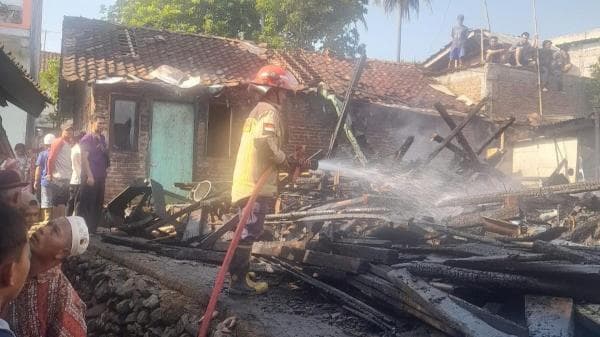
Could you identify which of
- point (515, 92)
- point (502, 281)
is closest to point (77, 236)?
point (502, 281)

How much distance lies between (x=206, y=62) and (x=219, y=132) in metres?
2.50

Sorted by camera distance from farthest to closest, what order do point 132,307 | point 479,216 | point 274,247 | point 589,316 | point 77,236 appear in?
point 479,216 < point 274,247 < point 132,307 < point 589,316 < point 77,236

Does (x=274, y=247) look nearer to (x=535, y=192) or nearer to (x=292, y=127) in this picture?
(x=535, y=192)

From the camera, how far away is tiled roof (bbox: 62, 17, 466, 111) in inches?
519

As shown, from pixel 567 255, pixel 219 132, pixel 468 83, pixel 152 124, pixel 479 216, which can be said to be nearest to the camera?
pixel 567 255

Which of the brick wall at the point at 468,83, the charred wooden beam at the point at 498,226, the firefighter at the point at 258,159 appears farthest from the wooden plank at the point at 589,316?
the brick wall at the point at 468,83

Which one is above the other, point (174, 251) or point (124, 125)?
point (124, 125)

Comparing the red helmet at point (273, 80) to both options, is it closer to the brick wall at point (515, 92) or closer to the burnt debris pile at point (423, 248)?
the burnt debris pile at point (423, 248)

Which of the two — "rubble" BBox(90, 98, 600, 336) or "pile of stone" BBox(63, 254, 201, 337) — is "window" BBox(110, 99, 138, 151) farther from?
"pile of stone" BBox(63, 254, 201, 337)

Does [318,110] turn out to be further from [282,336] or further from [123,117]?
[282,336]

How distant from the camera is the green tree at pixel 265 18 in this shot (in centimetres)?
2284

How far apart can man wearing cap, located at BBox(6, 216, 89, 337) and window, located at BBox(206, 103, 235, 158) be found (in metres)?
11.7

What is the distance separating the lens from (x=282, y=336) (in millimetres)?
3379

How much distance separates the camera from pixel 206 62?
585 inches
